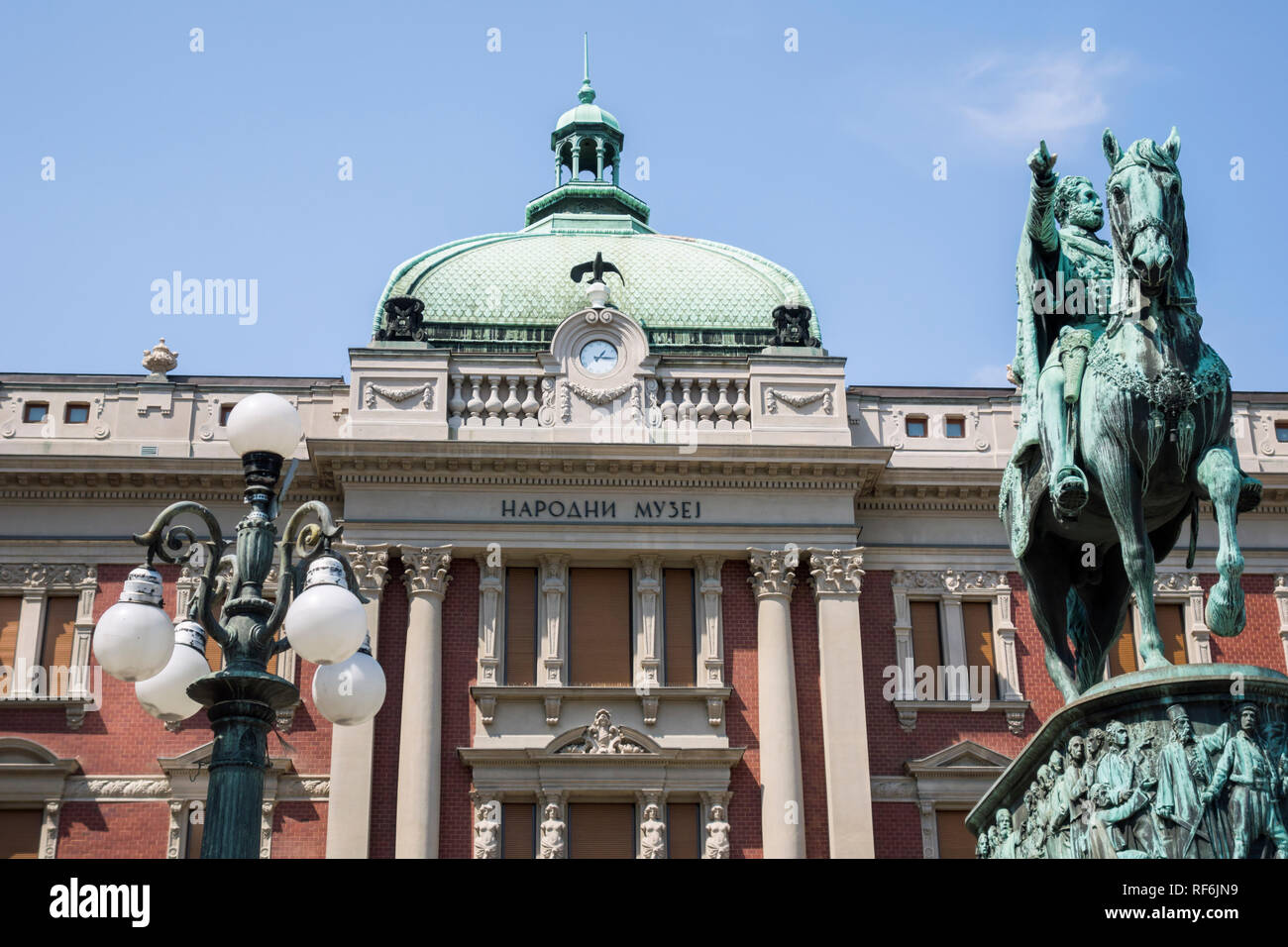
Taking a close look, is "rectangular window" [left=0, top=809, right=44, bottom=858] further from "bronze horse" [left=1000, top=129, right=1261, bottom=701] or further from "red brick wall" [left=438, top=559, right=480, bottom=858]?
"bronze horse" [left=1000, top=129, right=1261, bottom=701]

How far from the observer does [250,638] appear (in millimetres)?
12664

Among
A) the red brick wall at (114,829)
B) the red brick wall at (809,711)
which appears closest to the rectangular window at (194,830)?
the red brick wall at (114,829)

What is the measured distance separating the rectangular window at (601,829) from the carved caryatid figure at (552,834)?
36 cm

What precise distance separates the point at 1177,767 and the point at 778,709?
65.2 ft

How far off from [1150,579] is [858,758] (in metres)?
18.8

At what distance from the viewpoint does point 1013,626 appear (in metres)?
30.9

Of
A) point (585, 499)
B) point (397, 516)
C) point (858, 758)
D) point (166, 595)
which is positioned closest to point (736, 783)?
point (858, 758)

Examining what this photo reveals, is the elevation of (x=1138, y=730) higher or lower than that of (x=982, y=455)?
lower

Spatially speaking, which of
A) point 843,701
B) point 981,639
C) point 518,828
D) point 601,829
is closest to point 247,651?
point 518,828

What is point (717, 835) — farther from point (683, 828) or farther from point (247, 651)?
point (247, 651)

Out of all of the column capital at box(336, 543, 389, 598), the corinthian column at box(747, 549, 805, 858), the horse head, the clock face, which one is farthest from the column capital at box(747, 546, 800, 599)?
the horse head
